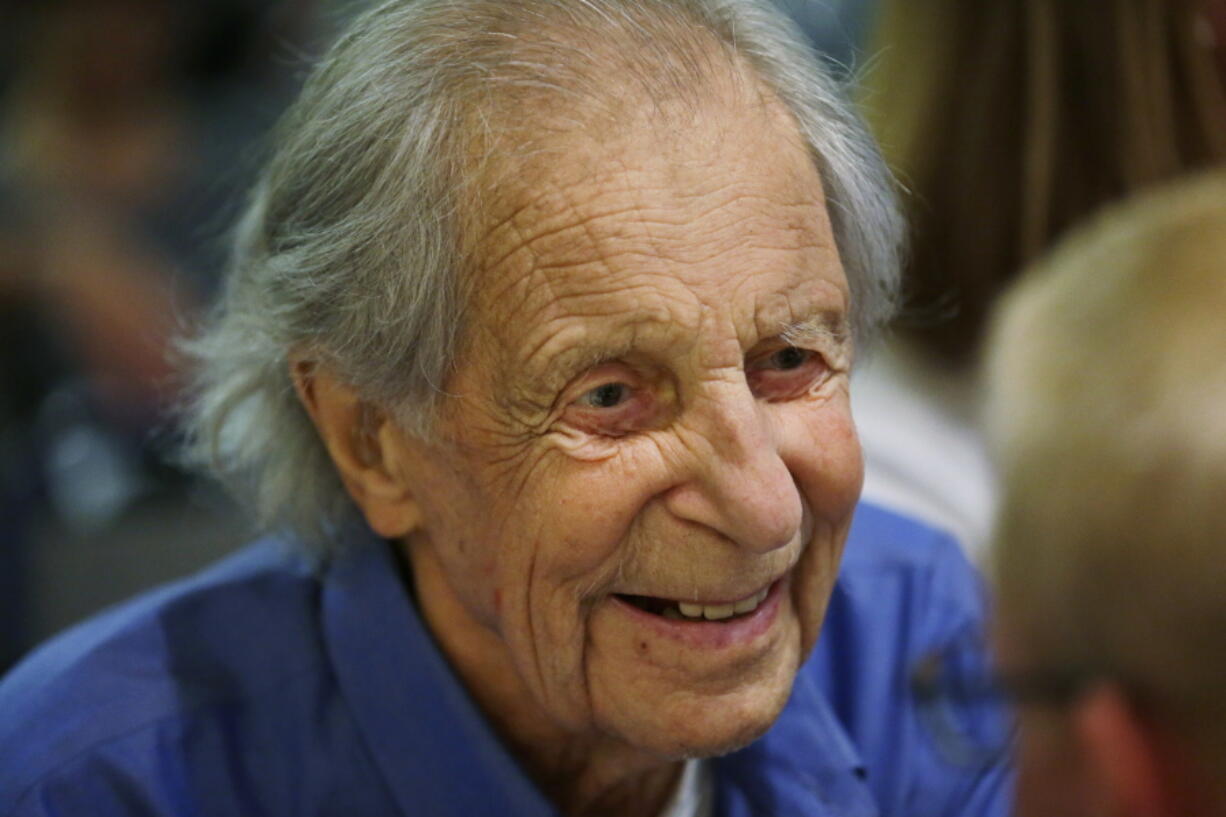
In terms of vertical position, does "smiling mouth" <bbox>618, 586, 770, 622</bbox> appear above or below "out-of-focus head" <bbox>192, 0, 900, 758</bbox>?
below

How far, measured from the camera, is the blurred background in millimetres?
2381

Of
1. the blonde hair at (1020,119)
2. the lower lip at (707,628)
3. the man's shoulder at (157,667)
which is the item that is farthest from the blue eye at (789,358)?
the blonde hair at (1020,119)

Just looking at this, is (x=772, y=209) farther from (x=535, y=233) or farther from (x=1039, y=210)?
(x=1039, y=210)

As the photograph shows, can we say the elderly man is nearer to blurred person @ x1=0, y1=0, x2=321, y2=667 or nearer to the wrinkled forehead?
the wrinkled forehead

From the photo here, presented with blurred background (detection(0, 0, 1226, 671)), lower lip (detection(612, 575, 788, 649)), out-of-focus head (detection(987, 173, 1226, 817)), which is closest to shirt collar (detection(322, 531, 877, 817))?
lower lip (detection(612, 575, 788, 649))

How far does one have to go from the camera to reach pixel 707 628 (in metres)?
1.59

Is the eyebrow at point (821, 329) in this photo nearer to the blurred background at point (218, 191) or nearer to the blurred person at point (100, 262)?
the blurred background at point (218, 191)

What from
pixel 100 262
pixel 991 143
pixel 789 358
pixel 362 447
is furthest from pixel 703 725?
pixel 100 262

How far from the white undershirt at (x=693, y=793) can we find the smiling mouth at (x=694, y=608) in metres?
0.31

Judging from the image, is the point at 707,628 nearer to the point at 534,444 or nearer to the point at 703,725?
the point at 703,725

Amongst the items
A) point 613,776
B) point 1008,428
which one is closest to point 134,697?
point 613,776

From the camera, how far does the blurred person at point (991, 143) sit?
236cm

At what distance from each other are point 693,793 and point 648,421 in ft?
1.81

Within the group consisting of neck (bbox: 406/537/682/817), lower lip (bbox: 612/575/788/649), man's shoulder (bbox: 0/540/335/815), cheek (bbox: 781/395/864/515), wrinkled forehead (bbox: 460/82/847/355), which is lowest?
neck (bbox: 406/537/682/817)
